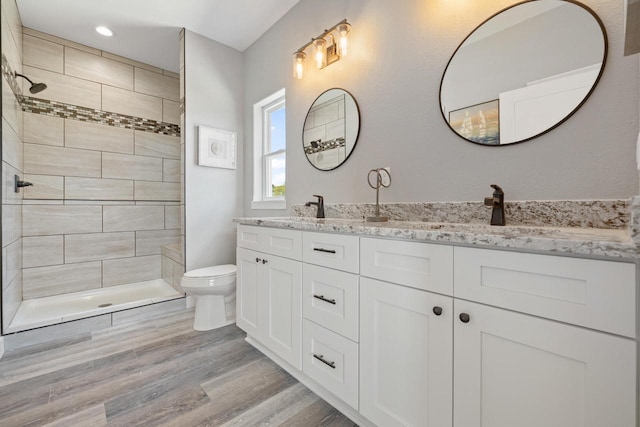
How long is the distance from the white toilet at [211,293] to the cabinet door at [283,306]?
0.67 m

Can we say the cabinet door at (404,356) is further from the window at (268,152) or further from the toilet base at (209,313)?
the window at (268,152)

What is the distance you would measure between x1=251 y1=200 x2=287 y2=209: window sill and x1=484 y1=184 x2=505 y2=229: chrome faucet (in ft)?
5.62

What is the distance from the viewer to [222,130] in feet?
9.50

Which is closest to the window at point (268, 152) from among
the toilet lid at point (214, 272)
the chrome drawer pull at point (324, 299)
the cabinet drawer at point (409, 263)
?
the toilet lid at point (214, 272)

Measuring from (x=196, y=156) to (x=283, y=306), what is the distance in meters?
1.88

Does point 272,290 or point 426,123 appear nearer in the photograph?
point 426,123

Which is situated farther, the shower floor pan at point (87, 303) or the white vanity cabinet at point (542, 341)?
the shower floor pan at point (87, 303)

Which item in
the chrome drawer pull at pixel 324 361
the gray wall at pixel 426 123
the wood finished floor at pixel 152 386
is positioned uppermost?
the gray wall at pixel 426 123

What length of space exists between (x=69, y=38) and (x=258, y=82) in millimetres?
1953

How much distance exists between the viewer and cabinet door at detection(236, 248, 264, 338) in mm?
1792

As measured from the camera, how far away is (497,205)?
1.19 metres

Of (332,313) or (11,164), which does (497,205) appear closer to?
(332,313)

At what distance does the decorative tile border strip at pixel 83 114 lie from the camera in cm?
246

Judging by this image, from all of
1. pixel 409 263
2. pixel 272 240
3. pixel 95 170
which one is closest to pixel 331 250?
pixel 409 263
